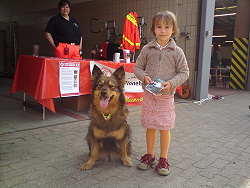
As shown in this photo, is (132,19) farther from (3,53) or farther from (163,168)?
(3,53)

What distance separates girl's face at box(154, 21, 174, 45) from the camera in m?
2.38

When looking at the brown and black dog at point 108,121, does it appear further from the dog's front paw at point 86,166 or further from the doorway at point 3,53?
the doorway at point 3,53

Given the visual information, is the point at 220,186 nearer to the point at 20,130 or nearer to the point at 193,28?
the point at 20,130

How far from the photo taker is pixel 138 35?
294 inches

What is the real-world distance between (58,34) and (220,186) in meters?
4.45

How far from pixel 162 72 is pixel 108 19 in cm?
764

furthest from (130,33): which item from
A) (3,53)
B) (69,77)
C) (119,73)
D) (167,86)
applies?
(3,53)

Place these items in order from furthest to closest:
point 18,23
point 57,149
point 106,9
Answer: point 18,23
point 106,9
point 57,149

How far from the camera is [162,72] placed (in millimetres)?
2502

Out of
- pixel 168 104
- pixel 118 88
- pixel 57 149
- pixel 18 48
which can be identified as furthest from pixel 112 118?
pixel 18 48

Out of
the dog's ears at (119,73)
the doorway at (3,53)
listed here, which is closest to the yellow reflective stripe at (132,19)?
the dog's ears at (119,73)

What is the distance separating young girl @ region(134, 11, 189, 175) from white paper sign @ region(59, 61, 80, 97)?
2176 mm

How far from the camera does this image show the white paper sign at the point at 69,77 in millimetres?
4374

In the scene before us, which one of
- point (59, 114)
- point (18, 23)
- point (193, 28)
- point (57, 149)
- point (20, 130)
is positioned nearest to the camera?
point (57, 149)
